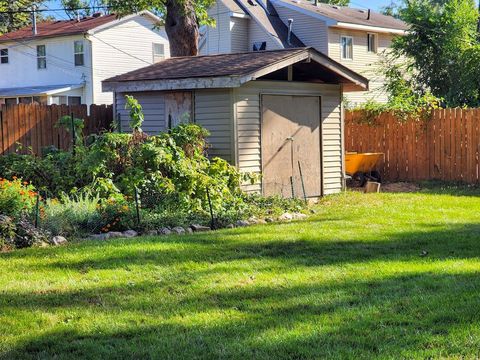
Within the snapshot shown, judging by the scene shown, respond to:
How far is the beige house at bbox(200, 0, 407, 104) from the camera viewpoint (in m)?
32.9

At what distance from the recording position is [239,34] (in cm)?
3406

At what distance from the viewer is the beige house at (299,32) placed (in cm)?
3291

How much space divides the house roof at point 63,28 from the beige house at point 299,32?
5.03 m

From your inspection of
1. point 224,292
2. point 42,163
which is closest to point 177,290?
point 224,292

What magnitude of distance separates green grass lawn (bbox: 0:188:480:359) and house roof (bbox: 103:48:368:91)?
4164 millimetres

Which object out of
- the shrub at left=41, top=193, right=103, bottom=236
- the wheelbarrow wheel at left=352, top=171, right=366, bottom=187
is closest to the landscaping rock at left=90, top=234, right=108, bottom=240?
the shrub at left=41, top=193, right=103, bottom=236

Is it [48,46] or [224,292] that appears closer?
[224,292]

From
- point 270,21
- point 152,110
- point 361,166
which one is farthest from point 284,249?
point 270,21

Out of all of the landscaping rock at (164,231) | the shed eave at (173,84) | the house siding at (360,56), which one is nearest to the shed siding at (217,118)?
the shed eave at (173,84)

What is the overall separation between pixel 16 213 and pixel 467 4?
740 inches

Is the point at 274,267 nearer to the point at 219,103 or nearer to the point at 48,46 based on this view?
the point at 219,103

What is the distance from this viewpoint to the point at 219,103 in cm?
1412

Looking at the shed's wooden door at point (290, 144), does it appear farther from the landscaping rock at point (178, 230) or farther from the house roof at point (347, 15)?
the house roof at point (347, 15)

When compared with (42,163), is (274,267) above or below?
below
